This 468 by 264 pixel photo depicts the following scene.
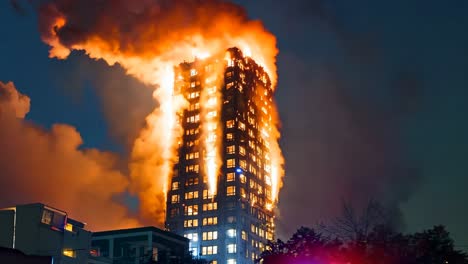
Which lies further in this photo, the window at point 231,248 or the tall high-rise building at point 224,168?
the tall high-rise building at point 224,168

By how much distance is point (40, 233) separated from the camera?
287 feet

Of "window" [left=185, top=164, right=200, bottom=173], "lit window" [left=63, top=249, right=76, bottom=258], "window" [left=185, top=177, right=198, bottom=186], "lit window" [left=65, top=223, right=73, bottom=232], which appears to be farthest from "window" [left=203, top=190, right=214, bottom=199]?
"lit window" [left=63, top=249, right=76, bottom=258]

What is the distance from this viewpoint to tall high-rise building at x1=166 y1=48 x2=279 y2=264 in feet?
563

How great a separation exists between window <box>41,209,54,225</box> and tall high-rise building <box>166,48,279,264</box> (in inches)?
3201

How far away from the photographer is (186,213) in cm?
17975

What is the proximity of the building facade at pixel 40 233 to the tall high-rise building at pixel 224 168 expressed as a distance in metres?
78.7

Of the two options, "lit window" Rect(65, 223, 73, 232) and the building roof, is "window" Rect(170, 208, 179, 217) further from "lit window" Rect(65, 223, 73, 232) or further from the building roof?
"lit window" Rect(65, 223, 73, 232)

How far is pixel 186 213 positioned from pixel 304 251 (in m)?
129

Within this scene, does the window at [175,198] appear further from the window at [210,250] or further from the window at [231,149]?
the window at [231,149]

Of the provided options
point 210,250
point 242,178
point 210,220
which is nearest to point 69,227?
point 210,250

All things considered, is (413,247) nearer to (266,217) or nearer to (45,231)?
(45,231)

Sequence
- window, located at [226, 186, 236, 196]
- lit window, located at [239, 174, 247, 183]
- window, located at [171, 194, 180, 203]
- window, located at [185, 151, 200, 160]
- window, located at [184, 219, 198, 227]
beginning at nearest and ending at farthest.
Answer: window, located at [226, 186, 236, 196]
window, located at [184, 219, 198, 227]
lit window, located at [239, 174, 247, 183]
window, located at [171, 194, 180, 203]
window, located at [185, 151, 200, 160]

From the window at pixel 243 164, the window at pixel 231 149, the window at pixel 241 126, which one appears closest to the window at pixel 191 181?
the window at pixel 231 149

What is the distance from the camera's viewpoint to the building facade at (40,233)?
286 feet
